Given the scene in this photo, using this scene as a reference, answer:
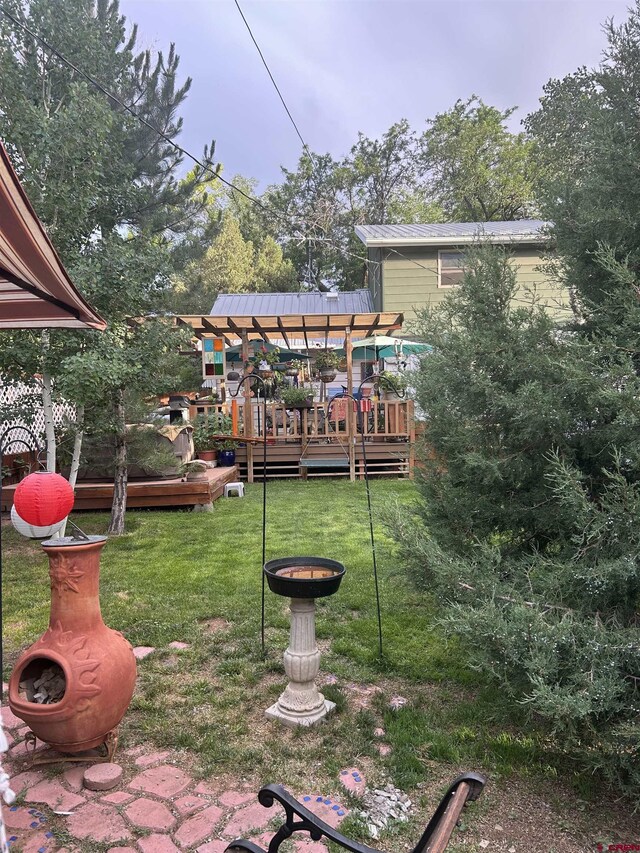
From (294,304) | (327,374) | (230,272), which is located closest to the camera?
(327,374)

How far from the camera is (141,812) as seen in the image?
6.44ft

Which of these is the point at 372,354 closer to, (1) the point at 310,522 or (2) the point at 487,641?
(1) the point at 310,522

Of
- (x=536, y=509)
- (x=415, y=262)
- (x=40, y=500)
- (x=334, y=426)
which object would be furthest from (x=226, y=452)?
(x=536, y=509)

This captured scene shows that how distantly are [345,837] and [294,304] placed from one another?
15.1 meters

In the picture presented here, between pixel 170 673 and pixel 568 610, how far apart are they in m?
2.18

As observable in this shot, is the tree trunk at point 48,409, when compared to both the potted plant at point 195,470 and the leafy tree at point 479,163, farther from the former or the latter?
the leafy tree at point 479,163

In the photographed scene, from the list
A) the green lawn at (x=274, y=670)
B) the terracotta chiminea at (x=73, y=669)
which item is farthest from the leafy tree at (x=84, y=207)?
the terracotta chiminea at (x=73, y=669)

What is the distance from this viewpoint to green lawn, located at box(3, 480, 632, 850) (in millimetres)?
2275

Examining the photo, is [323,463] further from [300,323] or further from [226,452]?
[300,323]

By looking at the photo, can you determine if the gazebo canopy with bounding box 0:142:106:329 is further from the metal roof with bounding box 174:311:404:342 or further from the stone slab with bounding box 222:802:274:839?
the metal roof with bounding box 174:311:404:342

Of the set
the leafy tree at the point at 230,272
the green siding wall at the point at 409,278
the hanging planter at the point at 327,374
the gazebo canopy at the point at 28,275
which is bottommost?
the gazebo canopy at the point at 28,275

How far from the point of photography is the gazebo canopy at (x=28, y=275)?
1.94 metres

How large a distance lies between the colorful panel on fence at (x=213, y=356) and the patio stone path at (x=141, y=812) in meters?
8.44

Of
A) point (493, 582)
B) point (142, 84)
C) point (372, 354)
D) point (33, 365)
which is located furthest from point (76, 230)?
point (372, 354)
